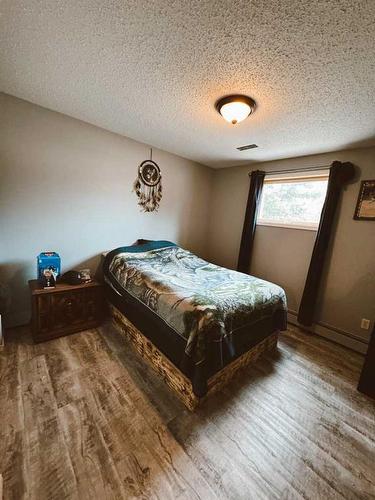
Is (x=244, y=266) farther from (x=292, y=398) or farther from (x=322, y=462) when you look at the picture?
(x=322, y=462)

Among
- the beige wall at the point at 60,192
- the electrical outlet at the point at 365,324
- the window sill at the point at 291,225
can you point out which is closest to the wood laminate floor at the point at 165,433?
the electrical outlet at the point at 365,324

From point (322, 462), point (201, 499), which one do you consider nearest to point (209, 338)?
point (201, 499)

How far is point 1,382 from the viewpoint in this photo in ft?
4.96

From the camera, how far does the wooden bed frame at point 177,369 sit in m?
1.49

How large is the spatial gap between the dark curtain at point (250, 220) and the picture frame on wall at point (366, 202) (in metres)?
1.23

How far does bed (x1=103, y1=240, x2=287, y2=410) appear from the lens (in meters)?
1.41

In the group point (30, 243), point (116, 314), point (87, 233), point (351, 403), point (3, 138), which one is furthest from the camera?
point (87, 233)

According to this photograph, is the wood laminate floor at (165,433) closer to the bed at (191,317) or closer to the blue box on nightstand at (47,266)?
the bed at (191,317)

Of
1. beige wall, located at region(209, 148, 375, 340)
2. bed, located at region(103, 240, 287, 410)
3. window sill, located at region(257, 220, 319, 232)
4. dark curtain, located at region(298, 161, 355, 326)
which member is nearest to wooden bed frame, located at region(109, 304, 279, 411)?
bed, located at region(103, 240, 287, 410)

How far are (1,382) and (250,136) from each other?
3.17 metres

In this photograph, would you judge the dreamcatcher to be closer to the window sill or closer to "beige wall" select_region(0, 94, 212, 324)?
"beige wall" select_region(0, 94, 212, 324)

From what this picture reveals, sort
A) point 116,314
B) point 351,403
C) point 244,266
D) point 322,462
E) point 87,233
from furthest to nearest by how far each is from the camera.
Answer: point 244,266 < point 87,233 < point 116,314 < point 351,403 < point 322,462

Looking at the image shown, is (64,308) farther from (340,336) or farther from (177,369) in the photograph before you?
(340,336)

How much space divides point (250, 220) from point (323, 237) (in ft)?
3.38
